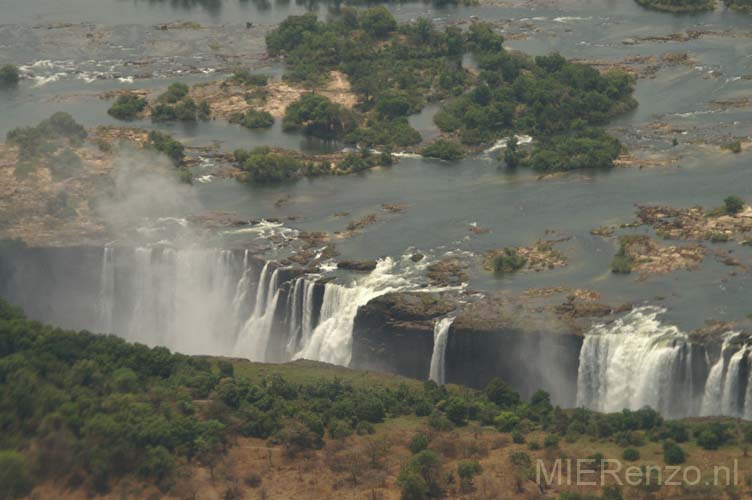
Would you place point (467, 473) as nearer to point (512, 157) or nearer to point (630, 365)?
point (630, 365)

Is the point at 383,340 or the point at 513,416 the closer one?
the point at 513,416

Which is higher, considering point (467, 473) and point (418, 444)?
point (467, 473)

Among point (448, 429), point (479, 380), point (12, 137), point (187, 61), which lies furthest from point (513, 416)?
point (187, 61)

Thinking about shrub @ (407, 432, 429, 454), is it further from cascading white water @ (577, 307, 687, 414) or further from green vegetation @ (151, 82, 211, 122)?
green vegetation @ (151, 82, 211, 122)

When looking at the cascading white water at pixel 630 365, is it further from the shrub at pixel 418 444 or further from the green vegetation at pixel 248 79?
the green vegetation at pixel 248 79

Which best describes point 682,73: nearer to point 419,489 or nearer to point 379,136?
point 379,136

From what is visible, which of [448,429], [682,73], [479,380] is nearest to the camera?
[448,429]

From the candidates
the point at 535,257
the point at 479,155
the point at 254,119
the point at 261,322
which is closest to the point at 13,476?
the point at 261,322
